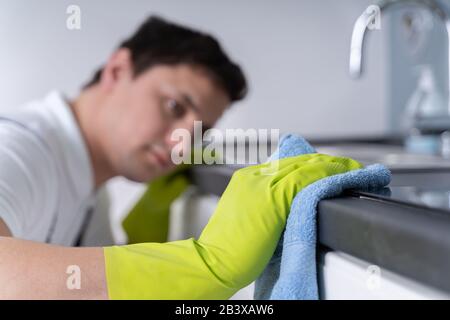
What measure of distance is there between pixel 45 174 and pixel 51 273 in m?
0.34

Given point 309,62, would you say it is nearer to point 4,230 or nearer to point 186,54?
point 186,54

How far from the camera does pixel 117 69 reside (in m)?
1.01

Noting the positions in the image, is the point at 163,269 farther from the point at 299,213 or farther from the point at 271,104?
the point at 271,104

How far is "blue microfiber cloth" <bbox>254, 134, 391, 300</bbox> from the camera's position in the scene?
42 cm

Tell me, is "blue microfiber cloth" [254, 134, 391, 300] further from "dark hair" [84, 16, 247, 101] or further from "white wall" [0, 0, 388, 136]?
"white wall" [0, 0, 388, 136]

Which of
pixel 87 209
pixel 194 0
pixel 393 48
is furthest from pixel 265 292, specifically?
pixel 393 48

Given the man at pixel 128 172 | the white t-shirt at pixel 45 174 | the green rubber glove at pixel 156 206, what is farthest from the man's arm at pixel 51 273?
the green rubber glove at pixel 156 206

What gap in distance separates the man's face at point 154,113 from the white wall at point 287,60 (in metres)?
0.20

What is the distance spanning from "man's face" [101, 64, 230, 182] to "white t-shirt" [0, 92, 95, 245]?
0.21 ft

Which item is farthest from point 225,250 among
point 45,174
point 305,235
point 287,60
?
point 287,60

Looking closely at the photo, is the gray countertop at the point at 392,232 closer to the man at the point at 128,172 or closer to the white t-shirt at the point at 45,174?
the man at the point at 128,172

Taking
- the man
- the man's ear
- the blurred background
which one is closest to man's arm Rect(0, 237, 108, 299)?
the man

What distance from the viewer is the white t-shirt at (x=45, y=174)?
1.93 feet

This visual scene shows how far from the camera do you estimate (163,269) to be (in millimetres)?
408
